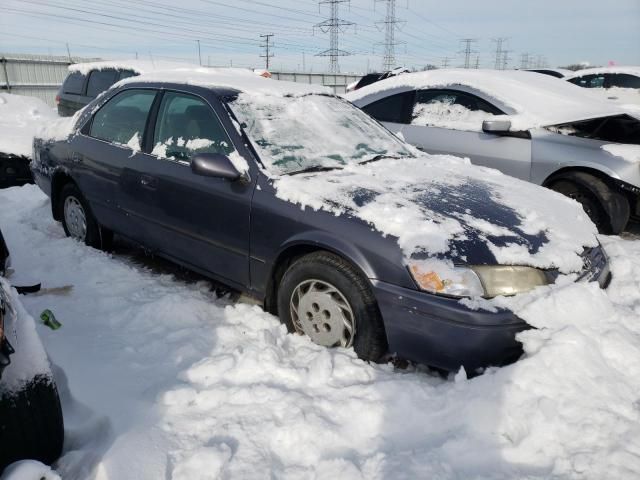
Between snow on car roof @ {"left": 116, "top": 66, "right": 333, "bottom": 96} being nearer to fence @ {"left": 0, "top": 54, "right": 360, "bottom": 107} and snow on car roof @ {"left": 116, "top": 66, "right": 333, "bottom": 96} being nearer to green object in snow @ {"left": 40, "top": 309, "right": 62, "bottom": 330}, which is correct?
green object in snow @ {"left": 40, "top": 309, "right": 62, "bottom": 330}

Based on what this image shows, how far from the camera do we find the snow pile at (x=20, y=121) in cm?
604

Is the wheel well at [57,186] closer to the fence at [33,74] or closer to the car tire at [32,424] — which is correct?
the car tire at [32,424]

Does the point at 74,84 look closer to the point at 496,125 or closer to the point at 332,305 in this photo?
the point at 496,125

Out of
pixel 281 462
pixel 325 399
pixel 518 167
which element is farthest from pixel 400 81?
pixel 281 462

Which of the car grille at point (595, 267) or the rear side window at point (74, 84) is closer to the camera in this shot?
the car grille at point (595, 267)

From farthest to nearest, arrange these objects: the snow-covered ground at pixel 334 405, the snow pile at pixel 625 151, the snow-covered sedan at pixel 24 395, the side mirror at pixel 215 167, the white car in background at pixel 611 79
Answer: the white car in background at pixel 611 79
the snow pile at pixel 625 151
the side mirror at pixel 215 167
the snow-covered ground at pixel 334 405
the snow-covered sedan at pixel 24 395

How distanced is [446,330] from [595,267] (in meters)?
1.04

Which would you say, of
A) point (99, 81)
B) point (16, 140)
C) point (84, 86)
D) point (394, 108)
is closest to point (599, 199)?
point (394, 108)

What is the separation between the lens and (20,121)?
665 cm

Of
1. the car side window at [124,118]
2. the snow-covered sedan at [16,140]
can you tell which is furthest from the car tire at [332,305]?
the snow-covered sedan at [16,140]

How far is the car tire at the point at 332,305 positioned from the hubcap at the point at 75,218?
7.97ft

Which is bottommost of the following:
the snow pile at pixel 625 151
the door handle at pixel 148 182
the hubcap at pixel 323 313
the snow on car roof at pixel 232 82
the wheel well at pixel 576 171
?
the hubcap at pixel 323 313

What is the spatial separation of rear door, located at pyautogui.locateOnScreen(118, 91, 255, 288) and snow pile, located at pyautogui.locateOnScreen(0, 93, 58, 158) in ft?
10.1

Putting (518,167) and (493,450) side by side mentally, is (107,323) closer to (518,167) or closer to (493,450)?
(493,450)
